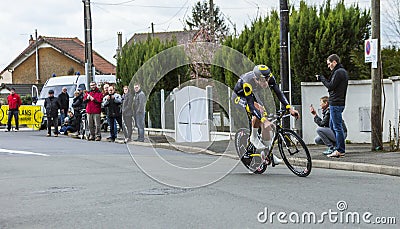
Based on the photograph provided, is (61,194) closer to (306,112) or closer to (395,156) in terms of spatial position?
(395,156)

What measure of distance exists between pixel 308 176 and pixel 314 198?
2.26m

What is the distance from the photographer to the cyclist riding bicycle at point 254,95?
1072 centimetres

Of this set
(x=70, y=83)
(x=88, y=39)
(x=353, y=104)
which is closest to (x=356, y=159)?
(x=353, y=104)

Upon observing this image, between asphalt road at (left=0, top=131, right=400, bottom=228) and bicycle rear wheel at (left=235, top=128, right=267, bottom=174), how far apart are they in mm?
171

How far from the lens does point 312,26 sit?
59.6 feet

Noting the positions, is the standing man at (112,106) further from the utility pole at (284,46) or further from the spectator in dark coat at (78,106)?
the utility pole at (284,46)

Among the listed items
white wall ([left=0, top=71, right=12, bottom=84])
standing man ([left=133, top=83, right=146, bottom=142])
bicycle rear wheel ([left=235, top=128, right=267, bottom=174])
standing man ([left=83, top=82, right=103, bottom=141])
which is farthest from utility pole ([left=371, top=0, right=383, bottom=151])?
white wall ([left=0, top=71, right=12, bottom=84])

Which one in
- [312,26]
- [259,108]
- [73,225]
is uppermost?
[312,26]

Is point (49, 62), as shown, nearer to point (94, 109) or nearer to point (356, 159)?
point (94, 109)

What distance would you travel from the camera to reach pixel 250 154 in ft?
37.2

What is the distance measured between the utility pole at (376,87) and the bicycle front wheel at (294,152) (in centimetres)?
432

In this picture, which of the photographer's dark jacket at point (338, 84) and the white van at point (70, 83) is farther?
the white van at point (70, 83)

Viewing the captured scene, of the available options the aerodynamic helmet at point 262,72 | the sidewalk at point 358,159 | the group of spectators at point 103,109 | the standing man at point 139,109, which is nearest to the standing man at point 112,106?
the group of spectators at point 103,109

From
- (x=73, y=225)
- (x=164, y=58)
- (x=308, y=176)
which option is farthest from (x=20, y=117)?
(x=73, y=225)
